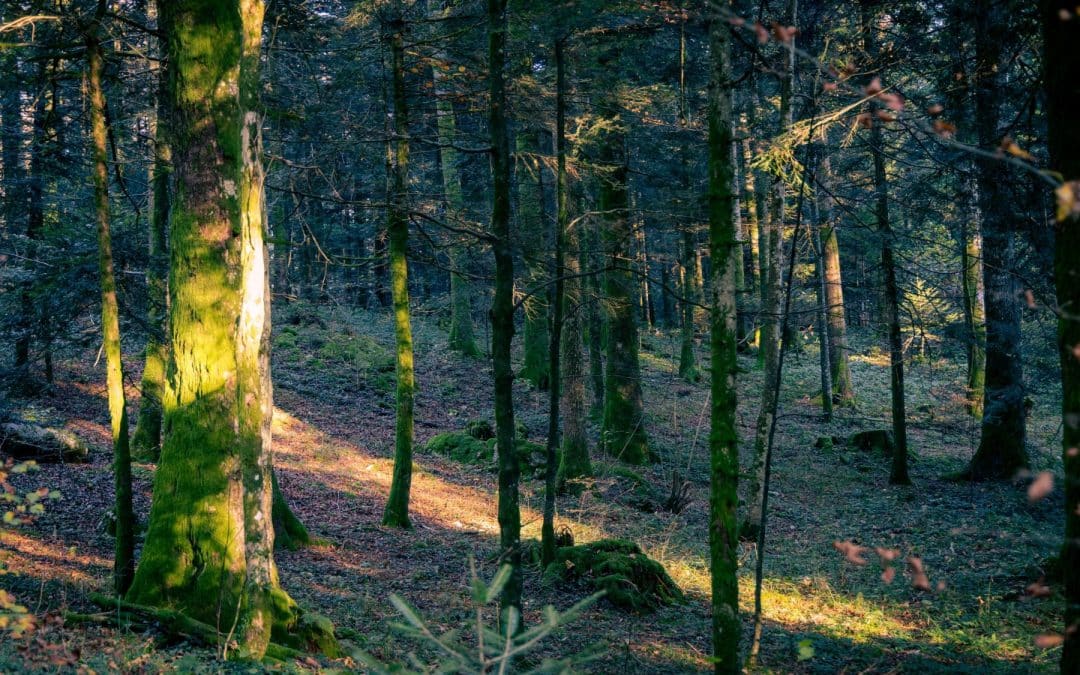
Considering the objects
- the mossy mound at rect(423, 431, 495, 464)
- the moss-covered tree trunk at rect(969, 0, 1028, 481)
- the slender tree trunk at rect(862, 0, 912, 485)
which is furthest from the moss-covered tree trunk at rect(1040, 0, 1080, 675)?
the mossy mound at rect(423, 431, 495, 464)

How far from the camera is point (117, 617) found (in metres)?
5.98

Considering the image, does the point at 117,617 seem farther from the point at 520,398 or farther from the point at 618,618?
the point at 520,398

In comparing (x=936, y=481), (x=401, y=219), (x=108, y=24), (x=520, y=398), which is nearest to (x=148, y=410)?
(x=401, y=219)

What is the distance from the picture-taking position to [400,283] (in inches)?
452

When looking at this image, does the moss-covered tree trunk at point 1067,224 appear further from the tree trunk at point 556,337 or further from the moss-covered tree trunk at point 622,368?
the moss-covered tree trunk at point 622,368

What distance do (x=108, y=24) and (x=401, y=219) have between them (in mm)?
4344

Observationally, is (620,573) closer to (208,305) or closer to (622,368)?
(208,305)

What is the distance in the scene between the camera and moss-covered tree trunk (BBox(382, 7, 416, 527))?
11.1 metres

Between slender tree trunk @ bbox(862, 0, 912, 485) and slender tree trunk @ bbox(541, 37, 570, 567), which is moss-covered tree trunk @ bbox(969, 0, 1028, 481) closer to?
slender tree trunk @ bbox(862, 0, 912, 485)

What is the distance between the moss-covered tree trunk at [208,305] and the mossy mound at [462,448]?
35.6 feet

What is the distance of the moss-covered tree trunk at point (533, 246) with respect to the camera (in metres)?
11.6

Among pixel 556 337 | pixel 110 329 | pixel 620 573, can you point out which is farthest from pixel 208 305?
pixel 620 573

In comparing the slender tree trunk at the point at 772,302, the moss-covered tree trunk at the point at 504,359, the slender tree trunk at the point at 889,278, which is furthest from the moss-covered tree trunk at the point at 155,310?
the slender tree trunk at the point at 889,278

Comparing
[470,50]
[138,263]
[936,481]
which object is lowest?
[936,481]
